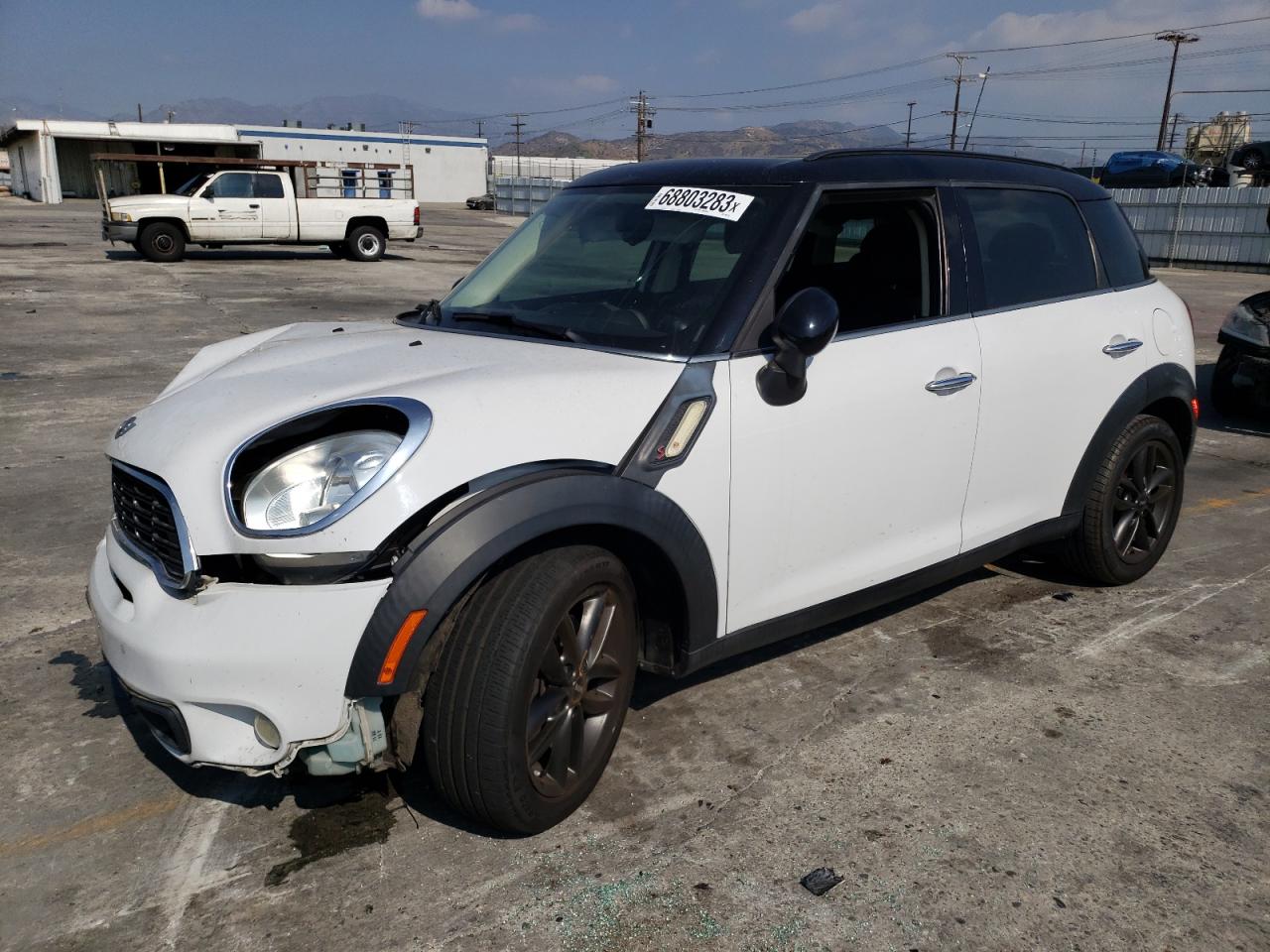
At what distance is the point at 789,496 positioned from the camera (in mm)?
3055

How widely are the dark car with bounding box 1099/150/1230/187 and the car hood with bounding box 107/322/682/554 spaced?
109ft

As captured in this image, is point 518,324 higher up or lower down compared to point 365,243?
higher up

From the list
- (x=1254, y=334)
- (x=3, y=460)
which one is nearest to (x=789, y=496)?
(x=3, y=460)

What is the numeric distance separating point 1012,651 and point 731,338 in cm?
187

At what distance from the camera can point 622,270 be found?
3.46 m

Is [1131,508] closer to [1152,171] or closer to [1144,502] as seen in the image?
[1144,502]

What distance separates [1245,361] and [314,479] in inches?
313

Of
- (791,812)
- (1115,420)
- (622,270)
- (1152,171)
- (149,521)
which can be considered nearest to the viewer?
(149,521)

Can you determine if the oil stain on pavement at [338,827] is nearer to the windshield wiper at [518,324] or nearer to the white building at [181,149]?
the windshield wiper at [518,324]

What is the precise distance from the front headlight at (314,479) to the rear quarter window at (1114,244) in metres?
3.28

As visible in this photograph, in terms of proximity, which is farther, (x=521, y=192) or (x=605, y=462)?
(x=521, y=192)

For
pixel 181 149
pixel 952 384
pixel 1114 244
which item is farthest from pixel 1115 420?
pixel 181 149

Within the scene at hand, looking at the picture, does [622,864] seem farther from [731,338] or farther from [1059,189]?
[1059,189]

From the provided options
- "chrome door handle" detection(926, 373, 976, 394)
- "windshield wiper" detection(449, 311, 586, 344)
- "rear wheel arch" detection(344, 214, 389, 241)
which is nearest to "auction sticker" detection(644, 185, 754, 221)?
"windshield wiper" detection(449, 311, 586, 344)
